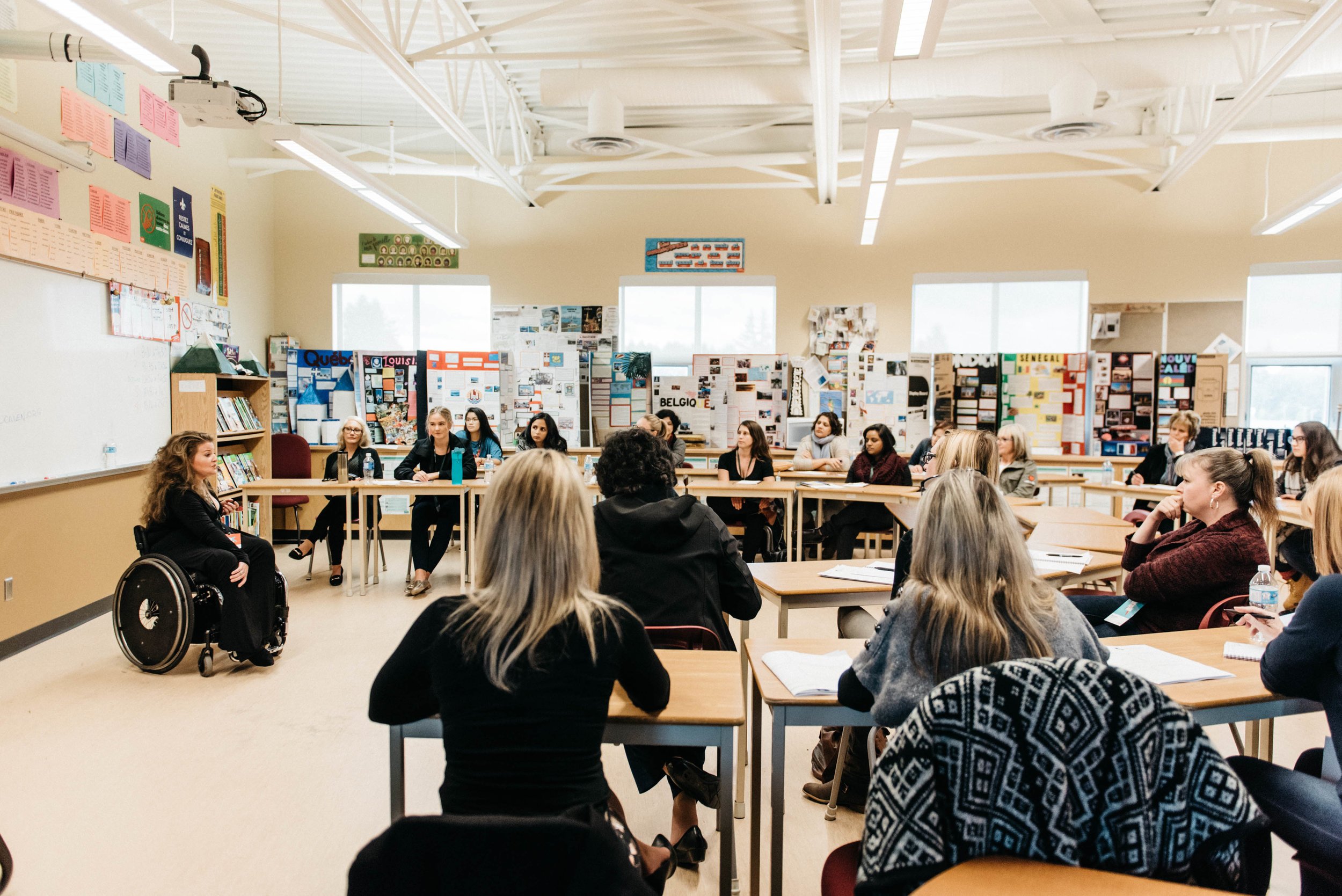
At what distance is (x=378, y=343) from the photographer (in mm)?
8859

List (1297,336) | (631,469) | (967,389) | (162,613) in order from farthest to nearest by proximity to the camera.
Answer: (967,389), (1297,336), (162,613), (631,469)

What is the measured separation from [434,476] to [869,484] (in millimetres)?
3477

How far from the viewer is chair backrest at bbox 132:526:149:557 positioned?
4105 millimetres

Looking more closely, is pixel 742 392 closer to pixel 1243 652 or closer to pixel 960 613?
pixel 1243 652

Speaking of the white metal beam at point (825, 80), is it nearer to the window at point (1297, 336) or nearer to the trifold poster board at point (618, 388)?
the trifold poster board at point (618, 388)

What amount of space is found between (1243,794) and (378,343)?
8.84m

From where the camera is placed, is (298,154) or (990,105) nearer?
(298,154)

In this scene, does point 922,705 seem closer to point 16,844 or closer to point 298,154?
point 16,844

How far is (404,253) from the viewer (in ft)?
28.7

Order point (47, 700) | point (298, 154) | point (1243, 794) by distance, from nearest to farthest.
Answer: point (1243, 794)
point (47, 700)
point (298, 154)

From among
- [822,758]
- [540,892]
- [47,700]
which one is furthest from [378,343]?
[540,892]

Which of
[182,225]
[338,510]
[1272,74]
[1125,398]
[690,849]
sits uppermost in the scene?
[1272,74]

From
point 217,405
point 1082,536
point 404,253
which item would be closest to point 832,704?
Answer: point 1082,536

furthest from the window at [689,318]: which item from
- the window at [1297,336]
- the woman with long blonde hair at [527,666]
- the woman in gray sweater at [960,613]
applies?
the woman with long blonde hair at [527,666]
